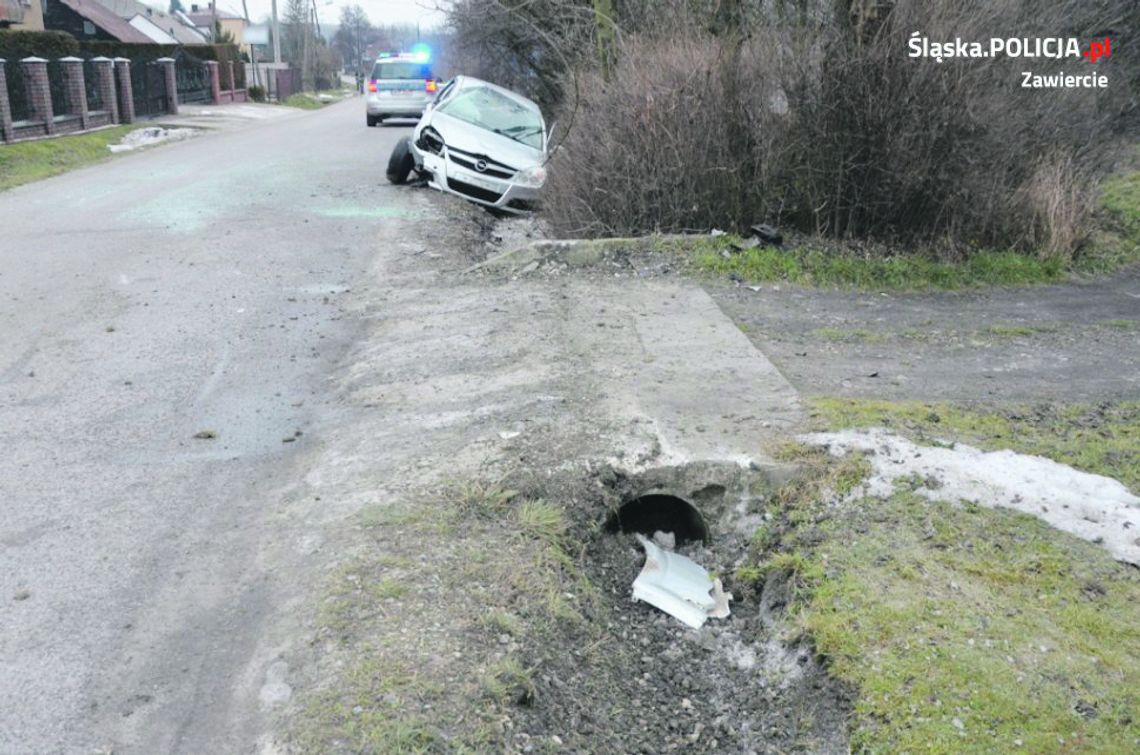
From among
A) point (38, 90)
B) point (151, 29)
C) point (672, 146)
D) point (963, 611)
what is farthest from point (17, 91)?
point (151, 29)

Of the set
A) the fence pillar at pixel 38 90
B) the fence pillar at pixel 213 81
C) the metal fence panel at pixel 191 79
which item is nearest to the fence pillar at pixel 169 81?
the metal fence panel at pixel 191 79

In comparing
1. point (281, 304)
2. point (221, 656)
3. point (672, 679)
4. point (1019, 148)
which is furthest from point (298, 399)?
point (1019, 148)

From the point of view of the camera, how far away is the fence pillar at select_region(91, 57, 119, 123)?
2697cm

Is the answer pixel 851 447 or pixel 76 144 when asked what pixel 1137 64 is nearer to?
pixel 851 447

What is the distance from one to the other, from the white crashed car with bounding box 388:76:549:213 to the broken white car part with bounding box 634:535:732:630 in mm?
8961

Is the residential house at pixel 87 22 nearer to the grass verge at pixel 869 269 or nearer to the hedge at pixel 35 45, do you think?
the hedge at pixel 35 45

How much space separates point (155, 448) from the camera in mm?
5957

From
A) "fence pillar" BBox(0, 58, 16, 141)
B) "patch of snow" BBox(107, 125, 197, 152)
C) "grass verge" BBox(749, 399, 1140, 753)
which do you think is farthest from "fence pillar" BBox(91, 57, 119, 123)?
"grass verge" BBox(749, 399, 1140, 753)

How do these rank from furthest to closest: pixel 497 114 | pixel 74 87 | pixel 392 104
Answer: pixel 392 104, pixel 74 87, pixel 497 114

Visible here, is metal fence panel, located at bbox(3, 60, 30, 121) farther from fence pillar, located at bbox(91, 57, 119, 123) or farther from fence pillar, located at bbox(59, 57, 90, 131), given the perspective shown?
fence pillar, located at bbox(91, 57, 119, 123)

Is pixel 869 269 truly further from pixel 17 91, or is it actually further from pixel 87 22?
pixel 87 22

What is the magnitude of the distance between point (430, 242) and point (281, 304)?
2927mm

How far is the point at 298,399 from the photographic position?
674 centimetres

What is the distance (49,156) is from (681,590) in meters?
19.5
